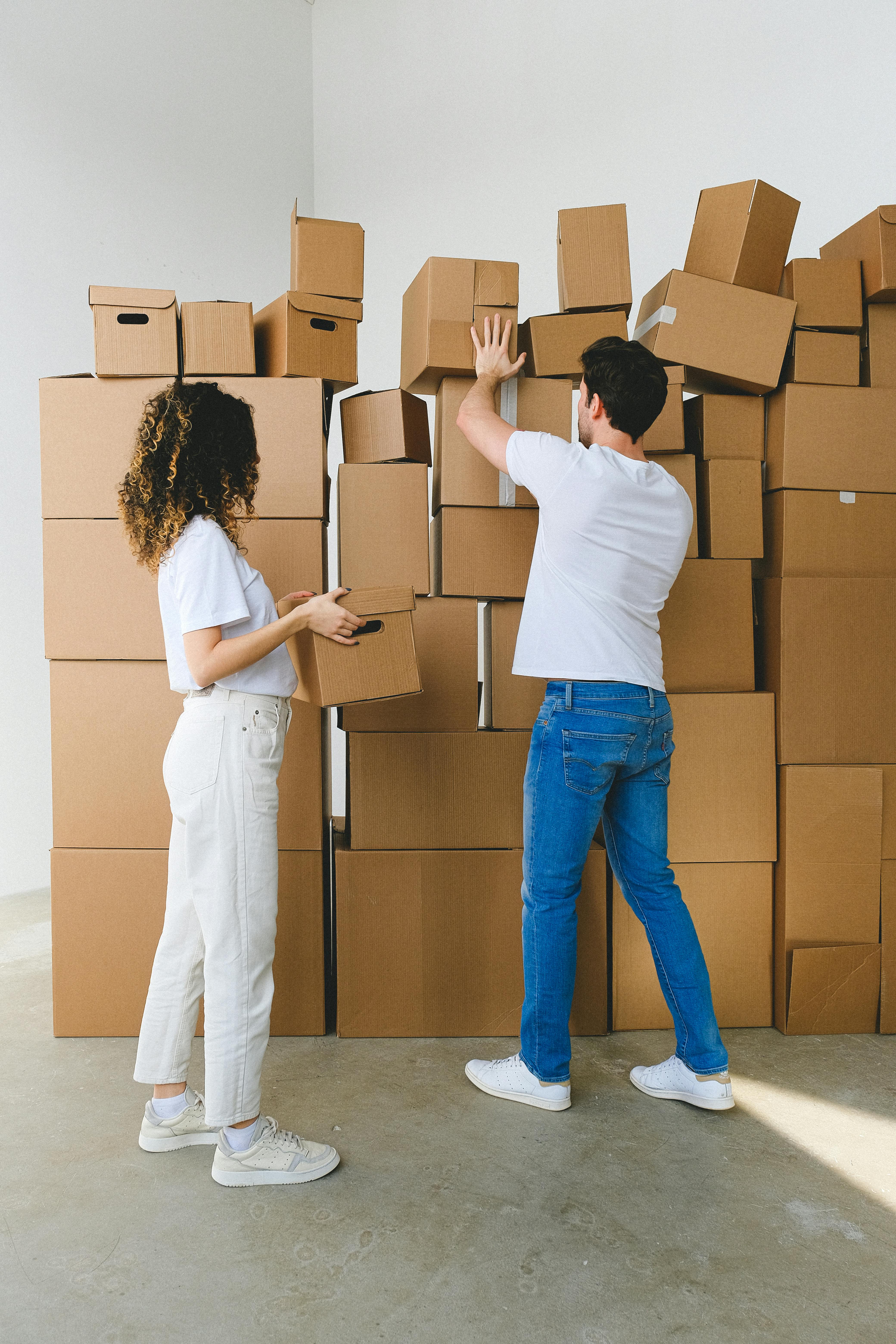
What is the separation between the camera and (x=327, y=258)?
194 cm

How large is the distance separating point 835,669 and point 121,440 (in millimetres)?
1645

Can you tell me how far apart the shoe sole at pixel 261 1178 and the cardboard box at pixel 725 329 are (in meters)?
1.76

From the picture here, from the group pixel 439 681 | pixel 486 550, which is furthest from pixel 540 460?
pixel 439 681

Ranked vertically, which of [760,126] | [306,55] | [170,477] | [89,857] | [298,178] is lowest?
[89,857]

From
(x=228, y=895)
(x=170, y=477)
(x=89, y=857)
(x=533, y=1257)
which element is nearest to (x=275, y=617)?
(x=170, y=477)

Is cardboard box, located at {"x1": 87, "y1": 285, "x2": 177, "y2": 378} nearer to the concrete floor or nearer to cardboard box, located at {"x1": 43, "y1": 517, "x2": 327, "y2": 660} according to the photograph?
cardboard box, located at {"x1": 43, "y1": 517, "x2": 327, "y2": 660}

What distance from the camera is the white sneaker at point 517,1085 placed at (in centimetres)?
170

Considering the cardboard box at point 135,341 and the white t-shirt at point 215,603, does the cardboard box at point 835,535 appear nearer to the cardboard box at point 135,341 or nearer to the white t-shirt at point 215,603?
the white t-shirt at point 215,603

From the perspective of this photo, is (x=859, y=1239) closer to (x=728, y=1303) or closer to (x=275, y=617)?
(x=728, y=1303)

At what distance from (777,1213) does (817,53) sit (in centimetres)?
307

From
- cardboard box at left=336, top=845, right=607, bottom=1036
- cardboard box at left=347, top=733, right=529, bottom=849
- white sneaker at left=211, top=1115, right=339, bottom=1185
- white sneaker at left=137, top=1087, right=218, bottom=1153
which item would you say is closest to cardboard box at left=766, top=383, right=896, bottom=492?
cardboard box at left=347, top=733, right=529, bottom=849

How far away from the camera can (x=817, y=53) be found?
2703 mm

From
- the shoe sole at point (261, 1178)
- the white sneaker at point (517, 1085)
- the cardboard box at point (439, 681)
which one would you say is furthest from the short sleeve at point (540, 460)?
the shoe sole at point (261, 1178)

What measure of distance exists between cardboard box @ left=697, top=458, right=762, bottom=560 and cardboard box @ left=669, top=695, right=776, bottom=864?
33 cm
